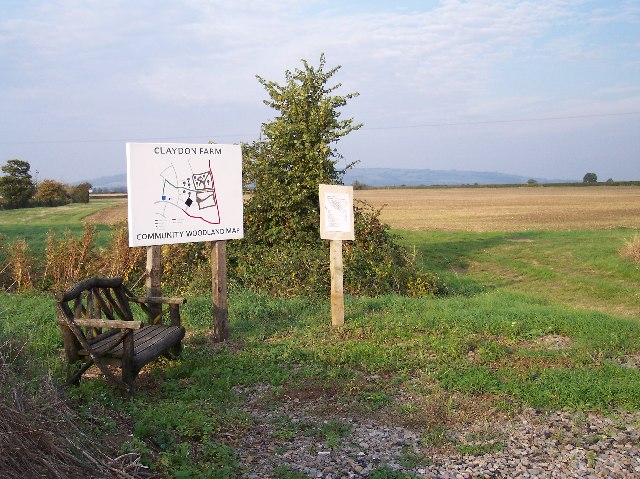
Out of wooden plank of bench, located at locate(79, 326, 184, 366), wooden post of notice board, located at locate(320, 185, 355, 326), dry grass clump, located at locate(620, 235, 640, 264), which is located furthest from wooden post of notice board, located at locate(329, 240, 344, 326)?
→ dry grass clump, located at locate(620, 235, 640, 264)

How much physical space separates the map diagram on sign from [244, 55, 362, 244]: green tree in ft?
19.5

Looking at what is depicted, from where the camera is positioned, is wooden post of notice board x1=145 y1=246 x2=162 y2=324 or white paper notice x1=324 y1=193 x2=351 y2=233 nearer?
wooden post of notice board x1=145 y1=246 x2=162 y2=324

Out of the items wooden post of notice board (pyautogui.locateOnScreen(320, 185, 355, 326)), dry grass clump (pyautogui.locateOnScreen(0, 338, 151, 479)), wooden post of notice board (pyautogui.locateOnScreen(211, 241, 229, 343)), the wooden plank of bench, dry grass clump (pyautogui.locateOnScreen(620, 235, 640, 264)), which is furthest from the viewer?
dry grass clump (pyautogui.locateOnScreen(620, 235, 640, 264))

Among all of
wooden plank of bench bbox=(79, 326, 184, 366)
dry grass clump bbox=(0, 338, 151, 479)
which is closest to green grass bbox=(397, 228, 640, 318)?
wooden plank of bench bbox=(79, 326, 184, 366)

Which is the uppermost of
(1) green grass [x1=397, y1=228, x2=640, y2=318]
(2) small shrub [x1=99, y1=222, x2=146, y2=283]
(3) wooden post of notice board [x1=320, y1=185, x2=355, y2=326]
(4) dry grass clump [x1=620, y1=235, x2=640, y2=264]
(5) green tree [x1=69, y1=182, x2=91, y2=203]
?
(5) green tree [x1=69, y1=182, x2=91, y2=203]

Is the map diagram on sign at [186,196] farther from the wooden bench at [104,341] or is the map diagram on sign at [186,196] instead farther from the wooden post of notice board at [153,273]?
the wooden bench at [104,341]

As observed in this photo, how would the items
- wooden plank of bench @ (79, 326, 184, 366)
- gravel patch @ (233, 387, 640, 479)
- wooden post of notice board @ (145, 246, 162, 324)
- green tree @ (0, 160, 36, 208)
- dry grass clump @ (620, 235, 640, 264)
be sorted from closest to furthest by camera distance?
gravel patch @ (233, 387, 640, 479) < wooden plank of bench @ (79, 326, 184, 366) < wooden post of notice board @ (145, 246, 162, 324) < dry grass clump @ (620, 235, 640, 264) < green tree @ (0, 160, 36, 208)

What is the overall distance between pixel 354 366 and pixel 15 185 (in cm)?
4975

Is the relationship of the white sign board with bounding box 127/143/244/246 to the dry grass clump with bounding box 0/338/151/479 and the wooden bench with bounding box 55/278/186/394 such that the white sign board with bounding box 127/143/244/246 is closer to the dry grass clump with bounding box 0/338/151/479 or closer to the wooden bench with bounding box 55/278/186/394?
the wooden bench with bounding box 55/278/186/394

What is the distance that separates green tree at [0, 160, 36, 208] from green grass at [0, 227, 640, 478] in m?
42.3

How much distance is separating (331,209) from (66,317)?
432 cm

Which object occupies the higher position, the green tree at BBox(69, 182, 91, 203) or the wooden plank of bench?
the green tree at BBox(69, 182, 91, 203)

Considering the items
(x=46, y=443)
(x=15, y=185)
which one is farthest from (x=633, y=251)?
(x=15, y=185)

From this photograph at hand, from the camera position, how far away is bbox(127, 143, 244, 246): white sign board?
769 cm
